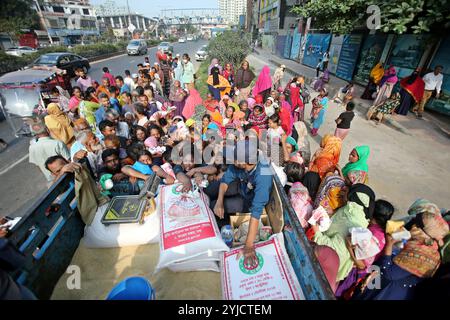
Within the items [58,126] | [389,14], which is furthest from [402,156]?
[58,126]

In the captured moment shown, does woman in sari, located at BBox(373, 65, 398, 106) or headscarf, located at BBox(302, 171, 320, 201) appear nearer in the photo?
headscarf, located at BBox(302, 171, 320, 201)

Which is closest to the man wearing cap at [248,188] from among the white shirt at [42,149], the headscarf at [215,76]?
the white shirt at [42,149]

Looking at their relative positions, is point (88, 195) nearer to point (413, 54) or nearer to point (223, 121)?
point (223, 121)

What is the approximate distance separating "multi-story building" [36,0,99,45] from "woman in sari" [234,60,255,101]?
5053 cm

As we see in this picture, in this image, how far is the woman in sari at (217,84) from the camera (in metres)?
6.62

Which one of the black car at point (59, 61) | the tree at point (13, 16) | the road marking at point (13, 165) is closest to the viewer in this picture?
the road marking at point (13, 165)

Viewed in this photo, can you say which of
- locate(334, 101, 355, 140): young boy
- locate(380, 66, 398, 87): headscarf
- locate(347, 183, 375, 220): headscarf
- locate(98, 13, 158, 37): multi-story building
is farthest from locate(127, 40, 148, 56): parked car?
locate(98, 13, 158, 37): multi-story building

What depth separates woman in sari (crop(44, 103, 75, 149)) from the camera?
3.89 metres

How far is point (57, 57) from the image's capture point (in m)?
11.6

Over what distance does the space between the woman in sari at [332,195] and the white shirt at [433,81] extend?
7.11 metres

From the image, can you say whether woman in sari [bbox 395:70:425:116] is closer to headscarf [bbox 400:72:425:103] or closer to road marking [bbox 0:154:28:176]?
headscarf [bbox 400:72:425:103]

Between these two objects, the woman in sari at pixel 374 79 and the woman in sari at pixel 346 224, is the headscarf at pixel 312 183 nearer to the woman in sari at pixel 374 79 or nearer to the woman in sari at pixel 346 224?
the woman in sari at pixel 346 224

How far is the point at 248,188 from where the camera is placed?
8.36ft

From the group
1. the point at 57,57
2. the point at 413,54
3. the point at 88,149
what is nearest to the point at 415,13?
the point at 413,54
